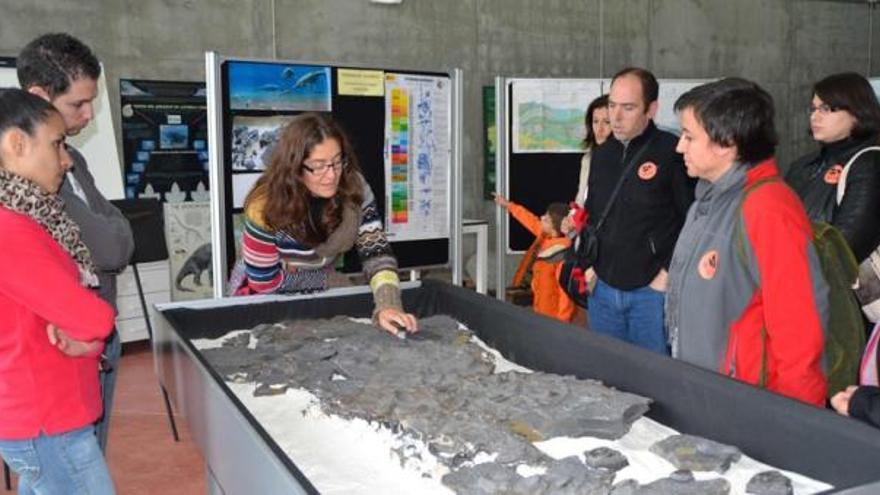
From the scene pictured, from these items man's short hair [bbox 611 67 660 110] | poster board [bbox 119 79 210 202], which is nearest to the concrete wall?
poster board [bbox 119 79 210 202]

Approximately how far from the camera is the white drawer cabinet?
4.48 metres

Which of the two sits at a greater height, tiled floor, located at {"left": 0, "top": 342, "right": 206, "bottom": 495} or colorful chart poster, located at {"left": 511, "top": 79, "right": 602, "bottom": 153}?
colorful chart poster, located at {"left": 511, "top": 79, "right": 602, "bottom": 153}

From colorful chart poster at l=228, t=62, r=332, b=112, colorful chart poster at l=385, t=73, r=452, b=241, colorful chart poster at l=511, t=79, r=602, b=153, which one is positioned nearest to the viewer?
colorful chart poster at l=228, t=62, r=332, b=112

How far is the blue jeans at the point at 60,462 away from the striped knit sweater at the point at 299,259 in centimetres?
82

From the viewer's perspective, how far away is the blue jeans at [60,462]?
1.47 meters

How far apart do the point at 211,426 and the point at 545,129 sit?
12.5 ft

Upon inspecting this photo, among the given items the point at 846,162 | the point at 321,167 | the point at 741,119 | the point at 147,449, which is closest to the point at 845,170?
the point at 846,162

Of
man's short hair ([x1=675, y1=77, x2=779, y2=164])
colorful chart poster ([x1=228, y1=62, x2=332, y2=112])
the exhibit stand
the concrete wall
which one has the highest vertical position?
the concrete wall

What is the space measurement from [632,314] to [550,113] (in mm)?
2860

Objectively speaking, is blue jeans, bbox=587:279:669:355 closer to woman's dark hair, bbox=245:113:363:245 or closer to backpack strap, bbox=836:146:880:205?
backpack strap, bbox=836:146:880:205

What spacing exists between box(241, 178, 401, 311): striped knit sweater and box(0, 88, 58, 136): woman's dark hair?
0.79m

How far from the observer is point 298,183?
2.18m

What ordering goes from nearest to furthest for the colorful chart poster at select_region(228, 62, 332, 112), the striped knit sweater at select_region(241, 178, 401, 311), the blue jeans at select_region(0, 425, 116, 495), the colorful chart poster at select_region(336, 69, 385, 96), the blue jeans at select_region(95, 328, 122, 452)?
the blue jeans at select_region(0, 425, 116, 495), the blue jeans at select_region(95, 328, 122, 452), the striped knit sweater at select_region(241, 178, 401, 311), the colorful chart poster at select_region(228, 62, 332, 112), the colorful chart poster at select_region(336, 69, 385, 96)

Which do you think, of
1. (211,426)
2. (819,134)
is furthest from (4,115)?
(819,134)
